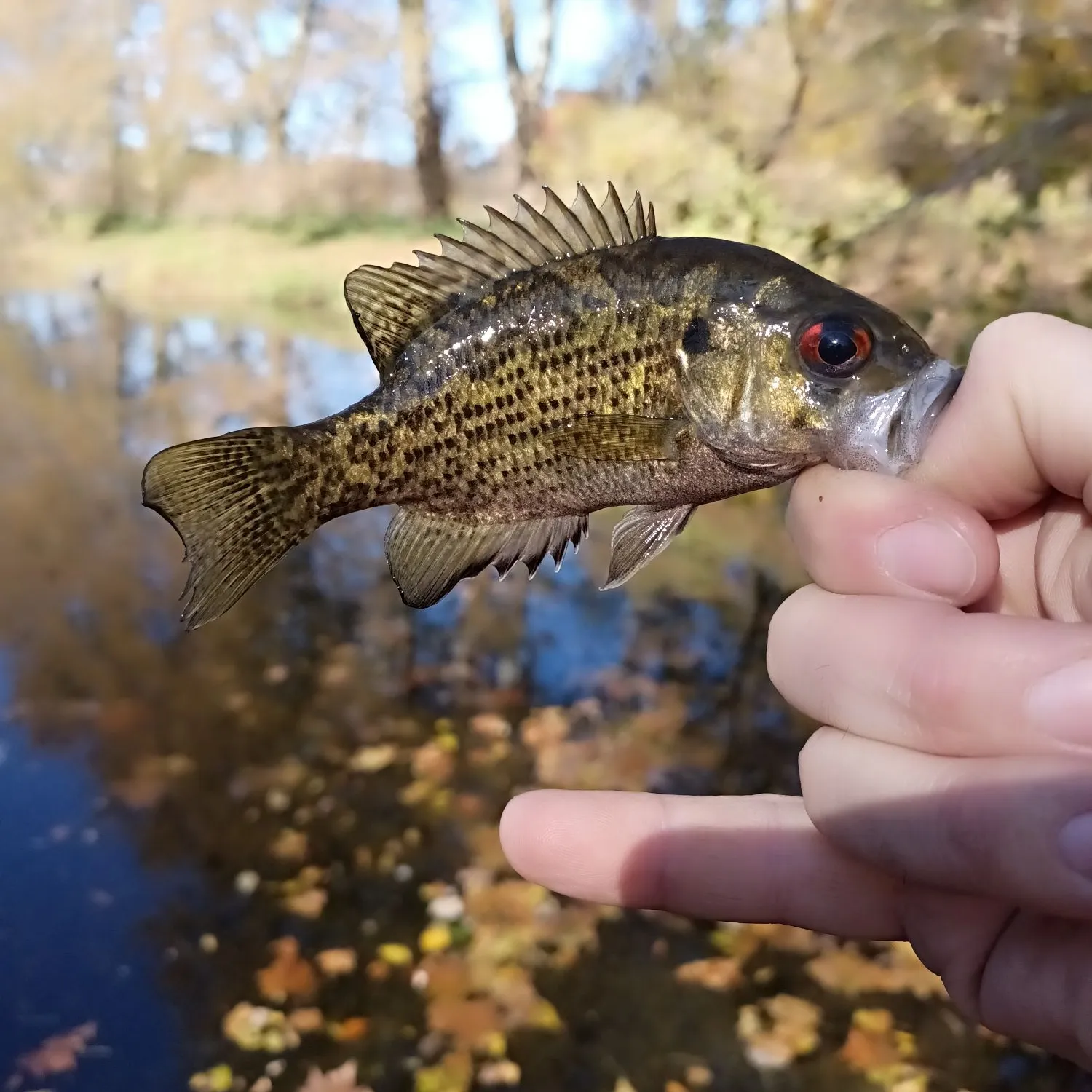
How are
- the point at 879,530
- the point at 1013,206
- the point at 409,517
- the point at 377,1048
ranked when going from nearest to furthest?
1. the point at 879,530
2. the point at 409,517
3. the point at 377,1048
4. the point at 1013,206

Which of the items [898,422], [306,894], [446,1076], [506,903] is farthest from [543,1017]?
[898,422]

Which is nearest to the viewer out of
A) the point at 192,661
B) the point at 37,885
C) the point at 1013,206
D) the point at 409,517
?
the point at 409,517

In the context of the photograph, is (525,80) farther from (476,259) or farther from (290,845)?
(476,259)

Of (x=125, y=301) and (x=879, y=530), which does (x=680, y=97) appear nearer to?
(x=879, y=530)

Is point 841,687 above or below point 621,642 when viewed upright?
above

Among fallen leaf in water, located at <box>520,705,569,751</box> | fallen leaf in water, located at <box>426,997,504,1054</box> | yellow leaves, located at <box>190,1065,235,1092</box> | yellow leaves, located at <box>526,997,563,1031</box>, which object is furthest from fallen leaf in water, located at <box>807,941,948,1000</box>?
yellow leaves, located at <box>190,1065,235,1092</box>

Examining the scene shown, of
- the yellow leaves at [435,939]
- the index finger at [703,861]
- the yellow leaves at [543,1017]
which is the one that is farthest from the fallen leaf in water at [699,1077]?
the index finger at [703,861]

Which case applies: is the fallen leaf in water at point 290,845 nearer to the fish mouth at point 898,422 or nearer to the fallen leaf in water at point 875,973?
the fallen leaf in water at point 875,973

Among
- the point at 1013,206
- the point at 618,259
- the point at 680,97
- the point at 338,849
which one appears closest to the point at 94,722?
the point at 338,849
